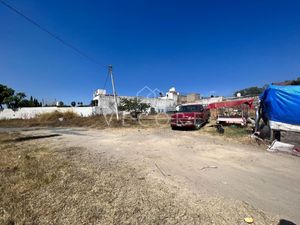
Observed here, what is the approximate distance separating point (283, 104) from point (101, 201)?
7.53 m

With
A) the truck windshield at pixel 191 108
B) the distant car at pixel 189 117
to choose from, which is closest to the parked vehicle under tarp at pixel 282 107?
the distant car at pixel 189 117

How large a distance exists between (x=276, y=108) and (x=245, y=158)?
343 cm

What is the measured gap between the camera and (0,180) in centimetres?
371

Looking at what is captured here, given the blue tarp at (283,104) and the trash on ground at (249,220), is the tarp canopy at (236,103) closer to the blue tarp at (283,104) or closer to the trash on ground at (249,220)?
the blue tarp at (283,104)

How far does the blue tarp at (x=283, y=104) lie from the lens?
6.75 m

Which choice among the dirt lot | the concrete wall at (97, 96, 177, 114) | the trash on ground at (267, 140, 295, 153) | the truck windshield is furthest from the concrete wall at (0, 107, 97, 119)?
the trash on ground at (267, 140, 295, 153)

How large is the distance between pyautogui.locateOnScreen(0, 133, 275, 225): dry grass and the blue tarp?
578 centimetres

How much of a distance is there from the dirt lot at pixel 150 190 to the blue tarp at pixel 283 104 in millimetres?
2174

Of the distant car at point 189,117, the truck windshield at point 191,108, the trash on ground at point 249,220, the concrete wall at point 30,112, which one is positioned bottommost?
the trash on ground at point 249,220

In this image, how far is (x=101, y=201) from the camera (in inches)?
112

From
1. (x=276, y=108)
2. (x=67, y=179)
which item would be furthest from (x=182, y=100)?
(x=67, y=179)

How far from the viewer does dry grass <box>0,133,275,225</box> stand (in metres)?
2.41

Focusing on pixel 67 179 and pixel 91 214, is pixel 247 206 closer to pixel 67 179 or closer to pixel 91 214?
pixel 91 214

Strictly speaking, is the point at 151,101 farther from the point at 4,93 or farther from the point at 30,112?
the point at 4,93
